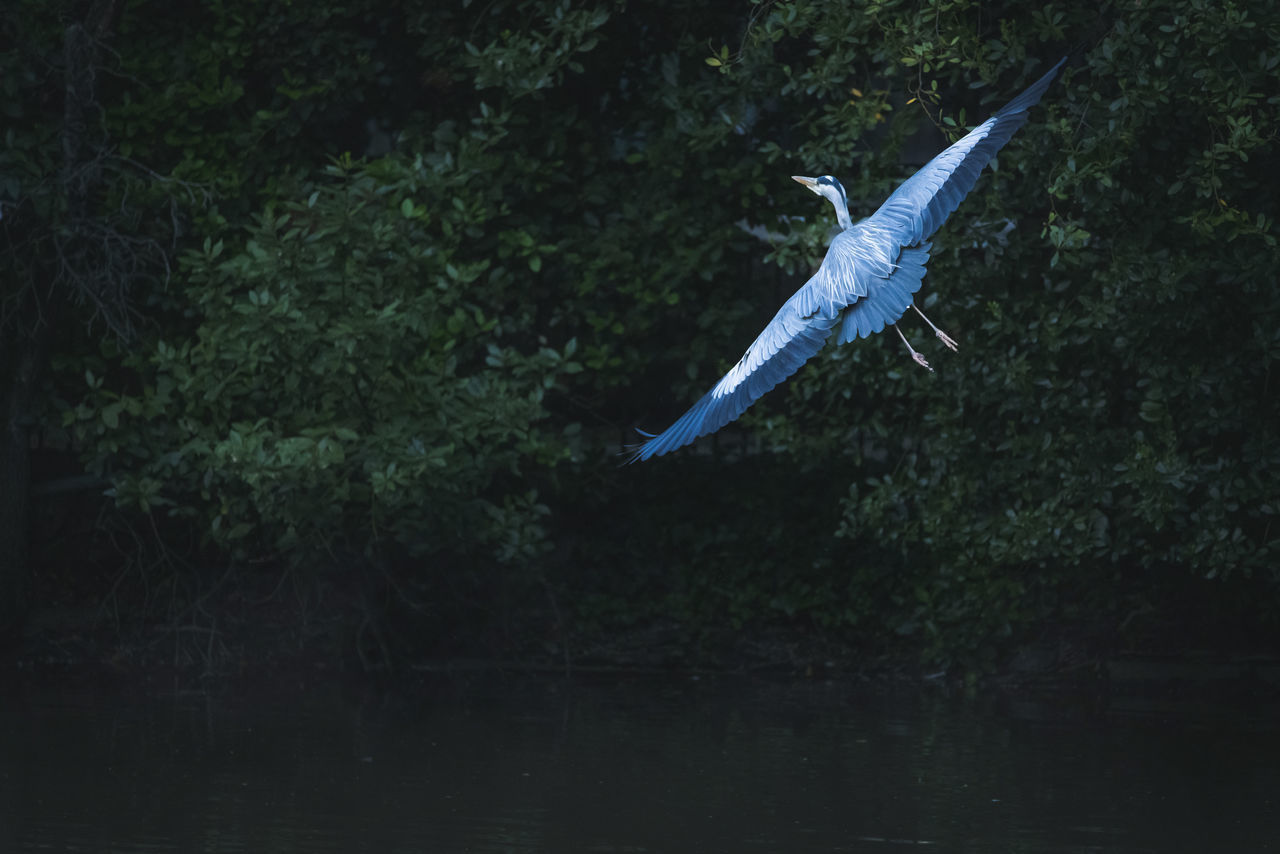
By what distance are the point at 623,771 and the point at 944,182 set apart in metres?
3.11

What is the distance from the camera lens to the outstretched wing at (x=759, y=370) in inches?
250

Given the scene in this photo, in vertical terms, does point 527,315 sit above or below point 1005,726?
above

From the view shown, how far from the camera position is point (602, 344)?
1088cm

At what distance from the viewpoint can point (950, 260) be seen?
9641mm

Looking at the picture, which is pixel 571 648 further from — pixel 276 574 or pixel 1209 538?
pixel 1209 538

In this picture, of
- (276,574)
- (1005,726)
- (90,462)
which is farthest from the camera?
(276,574)

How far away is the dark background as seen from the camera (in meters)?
9.10

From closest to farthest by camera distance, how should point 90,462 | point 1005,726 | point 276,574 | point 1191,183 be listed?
point 1191,183 → point 1005,726 → point 90,462 → point 276,574

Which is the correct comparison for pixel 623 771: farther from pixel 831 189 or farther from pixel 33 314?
pixel 33 314

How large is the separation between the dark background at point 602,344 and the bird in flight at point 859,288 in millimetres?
1783

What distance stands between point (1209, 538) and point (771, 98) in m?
3.58

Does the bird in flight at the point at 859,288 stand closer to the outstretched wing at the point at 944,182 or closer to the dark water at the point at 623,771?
the outstretched wing at the point at 944,182

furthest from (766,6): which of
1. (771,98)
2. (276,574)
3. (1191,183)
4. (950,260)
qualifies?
(276,574)

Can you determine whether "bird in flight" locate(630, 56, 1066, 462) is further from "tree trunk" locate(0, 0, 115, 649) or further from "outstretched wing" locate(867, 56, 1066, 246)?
"tree trunk" locate(0, 0, 115, 649)
